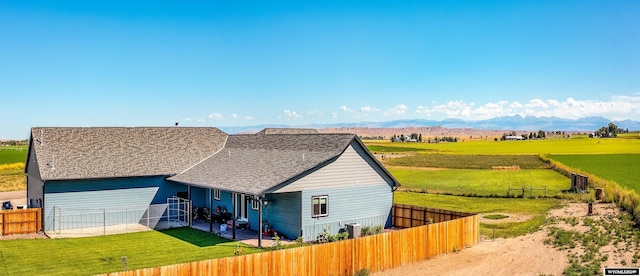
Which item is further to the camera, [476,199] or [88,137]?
[476,199]

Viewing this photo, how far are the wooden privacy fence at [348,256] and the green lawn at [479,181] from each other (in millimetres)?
24260

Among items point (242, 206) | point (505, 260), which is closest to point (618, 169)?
point (505, 260)

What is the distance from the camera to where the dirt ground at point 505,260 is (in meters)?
21.2

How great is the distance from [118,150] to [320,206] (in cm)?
1509

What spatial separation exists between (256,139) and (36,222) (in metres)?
14.0

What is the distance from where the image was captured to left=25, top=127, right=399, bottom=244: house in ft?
94.5

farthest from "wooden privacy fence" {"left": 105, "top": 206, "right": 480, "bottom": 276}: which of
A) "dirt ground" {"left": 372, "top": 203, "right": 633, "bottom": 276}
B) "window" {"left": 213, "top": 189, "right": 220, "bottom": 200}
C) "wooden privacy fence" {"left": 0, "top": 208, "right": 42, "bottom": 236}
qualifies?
"wooden privacy fence" {"left": 0, "top": 208, "right": 42, "bottom": 236}

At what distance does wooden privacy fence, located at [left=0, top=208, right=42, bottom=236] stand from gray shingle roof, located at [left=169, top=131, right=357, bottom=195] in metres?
7.83

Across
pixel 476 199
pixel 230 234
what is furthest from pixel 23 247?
pixel 476 199

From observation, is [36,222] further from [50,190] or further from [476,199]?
[476,199]

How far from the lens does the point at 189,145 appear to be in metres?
39.6

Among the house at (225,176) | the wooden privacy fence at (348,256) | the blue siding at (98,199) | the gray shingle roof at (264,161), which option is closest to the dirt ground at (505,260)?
the wooden privacy fence at (348,256)

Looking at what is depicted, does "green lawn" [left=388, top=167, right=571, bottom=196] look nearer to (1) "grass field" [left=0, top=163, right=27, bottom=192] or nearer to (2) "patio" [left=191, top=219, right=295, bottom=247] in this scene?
(2) "patio" [left=191, top=219, right=295, bottom=247]

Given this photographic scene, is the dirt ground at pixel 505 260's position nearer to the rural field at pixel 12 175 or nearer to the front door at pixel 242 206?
the front door at pixel 242 206
